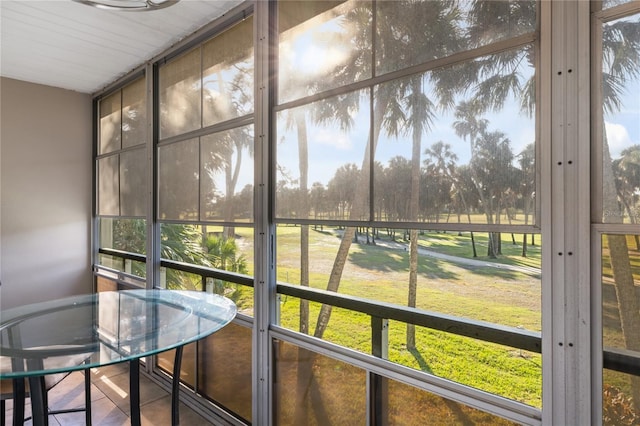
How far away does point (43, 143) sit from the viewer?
152 inches

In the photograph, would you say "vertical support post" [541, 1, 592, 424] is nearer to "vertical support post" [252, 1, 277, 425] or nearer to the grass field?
the grass field

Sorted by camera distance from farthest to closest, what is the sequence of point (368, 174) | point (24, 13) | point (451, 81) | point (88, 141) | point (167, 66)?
point (88, 141)
point (167, 66)
point (24, 13)
point (368, 174)
point (451, 81)

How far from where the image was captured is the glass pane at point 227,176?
2.37 m

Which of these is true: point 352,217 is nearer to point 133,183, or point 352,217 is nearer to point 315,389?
point 315,389

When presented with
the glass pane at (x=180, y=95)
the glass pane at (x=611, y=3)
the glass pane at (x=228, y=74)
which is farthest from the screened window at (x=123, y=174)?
the glass pane at (x=611, y=3)

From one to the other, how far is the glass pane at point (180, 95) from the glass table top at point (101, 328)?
1.40 metres

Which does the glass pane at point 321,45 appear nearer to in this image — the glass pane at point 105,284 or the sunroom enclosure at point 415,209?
the sunroom enclosure at point 415,209

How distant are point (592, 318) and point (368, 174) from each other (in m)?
1.02

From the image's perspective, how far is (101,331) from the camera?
1.56m

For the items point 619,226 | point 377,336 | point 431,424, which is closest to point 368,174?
point 377,336

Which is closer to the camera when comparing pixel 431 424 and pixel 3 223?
pixel 431 424

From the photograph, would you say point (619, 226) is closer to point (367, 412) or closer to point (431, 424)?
point (431, 424)

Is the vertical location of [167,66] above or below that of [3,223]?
above

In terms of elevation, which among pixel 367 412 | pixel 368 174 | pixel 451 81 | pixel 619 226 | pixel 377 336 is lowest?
pixel 367 412
